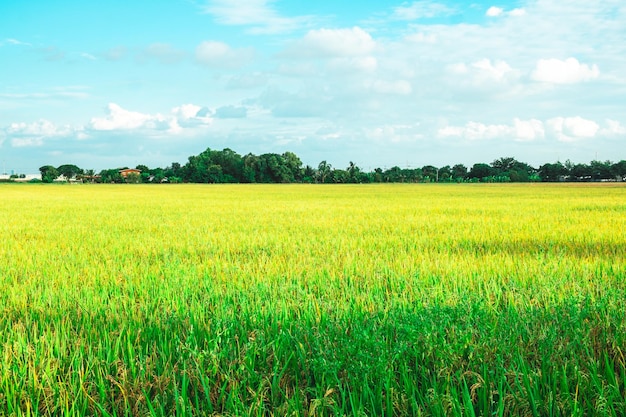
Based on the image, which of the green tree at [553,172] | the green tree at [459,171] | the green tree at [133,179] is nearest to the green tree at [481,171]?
the green tree at [459,171]

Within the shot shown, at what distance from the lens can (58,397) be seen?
2471 mm

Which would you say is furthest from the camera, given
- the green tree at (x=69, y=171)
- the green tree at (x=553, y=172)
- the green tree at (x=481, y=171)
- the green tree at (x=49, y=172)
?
the green tree at (x=481, y=171)

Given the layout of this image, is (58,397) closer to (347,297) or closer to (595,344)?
(347,297)

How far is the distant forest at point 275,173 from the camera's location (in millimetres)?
126375

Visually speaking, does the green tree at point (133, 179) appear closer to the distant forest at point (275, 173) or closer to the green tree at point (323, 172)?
the distant forest at point (275, 173)

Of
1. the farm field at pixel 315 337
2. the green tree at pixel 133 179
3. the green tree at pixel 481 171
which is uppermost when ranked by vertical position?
the green tree at pixel 481 171

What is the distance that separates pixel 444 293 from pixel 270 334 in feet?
6.34

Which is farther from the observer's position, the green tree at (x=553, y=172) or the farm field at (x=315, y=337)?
the green tree at (x=553, y=172)

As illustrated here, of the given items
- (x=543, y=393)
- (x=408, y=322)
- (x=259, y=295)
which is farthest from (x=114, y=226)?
(x=543, y=393)

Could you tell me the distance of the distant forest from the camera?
415 ft

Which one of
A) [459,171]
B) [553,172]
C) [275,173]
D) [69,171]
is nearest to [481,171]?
[459,171]

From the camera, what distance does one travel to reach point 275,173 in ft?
414

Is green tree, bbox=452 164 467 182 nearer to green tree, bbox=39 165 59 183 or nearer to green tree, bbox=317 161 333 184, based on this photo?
green tree, bbox=317 161 333 184

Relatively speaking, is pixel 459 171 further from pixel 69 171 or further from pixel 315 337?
pixel 315 337
